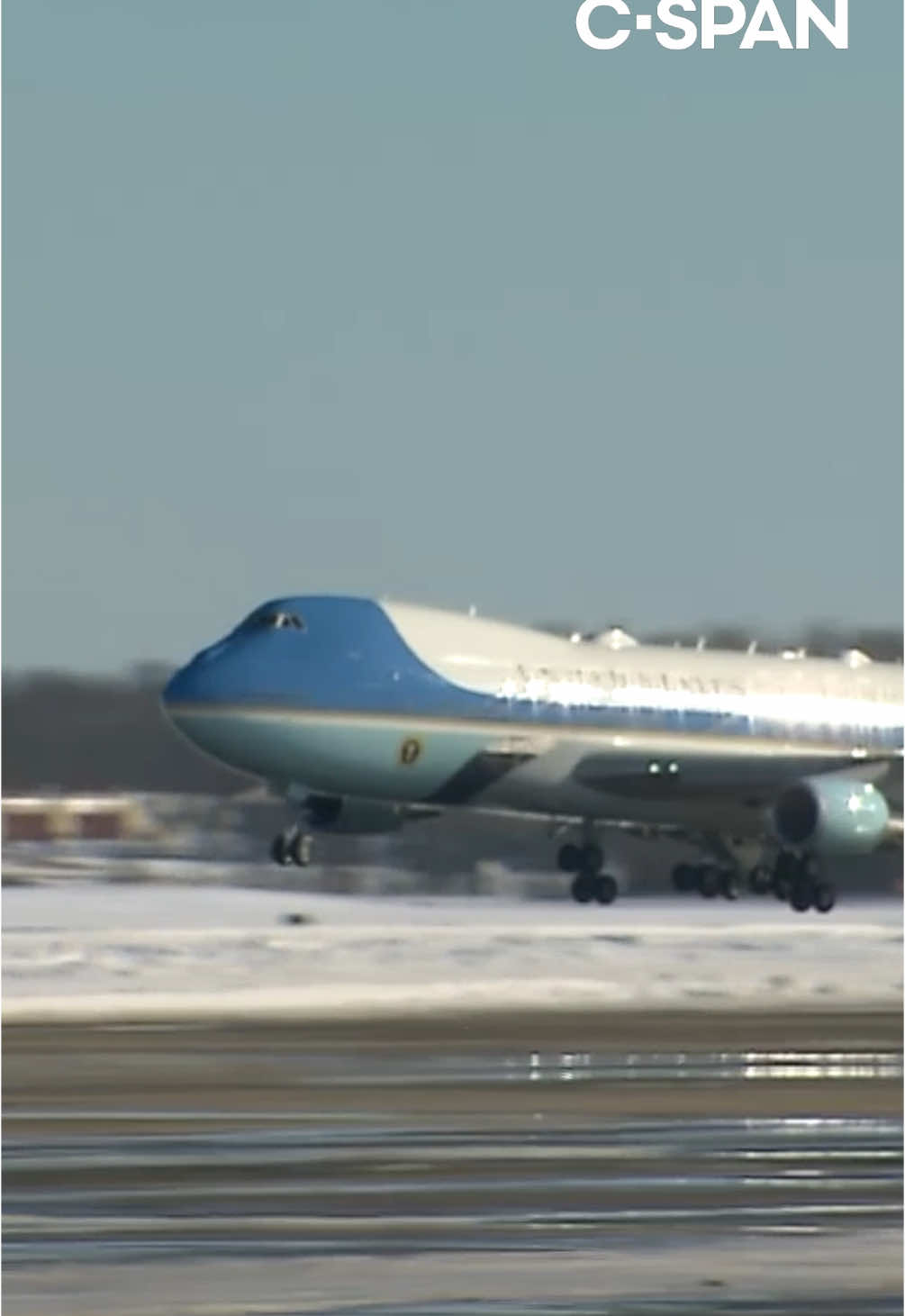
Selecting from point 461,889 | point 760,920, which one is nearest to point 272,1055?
point 760,920

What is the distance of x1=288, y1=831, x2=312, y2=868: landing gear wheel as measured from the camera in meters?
65.2

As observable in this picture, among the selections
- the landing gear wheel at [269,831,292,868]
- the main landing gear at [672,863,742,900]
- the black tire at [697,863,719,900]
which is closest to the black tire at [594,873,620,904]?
the black tire at [697,863,719,900]

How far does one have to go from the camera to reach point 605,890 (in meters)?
65.6

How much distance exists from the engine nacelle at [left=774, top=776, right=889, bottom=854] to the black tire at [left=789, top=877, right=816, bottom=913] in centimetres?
61

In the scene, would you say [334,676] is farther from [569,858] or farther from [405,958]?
[405,958]

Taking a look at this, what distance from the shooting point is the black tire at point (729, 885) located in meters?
67.8

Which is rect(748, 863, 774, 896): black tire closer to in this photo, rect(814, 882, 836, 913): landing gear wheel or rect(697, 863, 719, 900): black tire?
rect(697, 863, 719, 900): black tire

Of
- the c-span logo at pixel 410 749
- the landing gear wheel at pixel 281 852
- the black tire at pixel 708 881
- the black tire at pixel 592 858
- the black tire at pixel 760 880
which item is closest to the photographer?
the c-span logo at pixel 410 749

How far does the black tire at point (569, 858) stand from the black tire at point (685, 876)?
2.02 m

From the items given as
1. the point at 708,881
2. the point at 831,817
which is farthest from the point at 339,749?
the point at 708,881

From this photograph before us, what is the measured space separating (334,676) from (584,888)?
20.7 ft

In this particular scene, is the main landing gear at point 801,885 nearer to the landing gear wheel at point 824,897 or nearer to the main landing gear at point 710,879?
the landing gear wheel at point 824,897

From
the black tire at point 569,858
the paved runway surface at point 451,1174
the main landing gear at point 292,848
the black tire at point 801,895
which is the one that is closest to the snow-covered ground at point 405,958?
the black tire at point 801,895

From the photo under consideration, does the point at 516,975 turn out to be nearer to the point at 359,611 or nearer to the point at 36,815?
the point at 359,611
